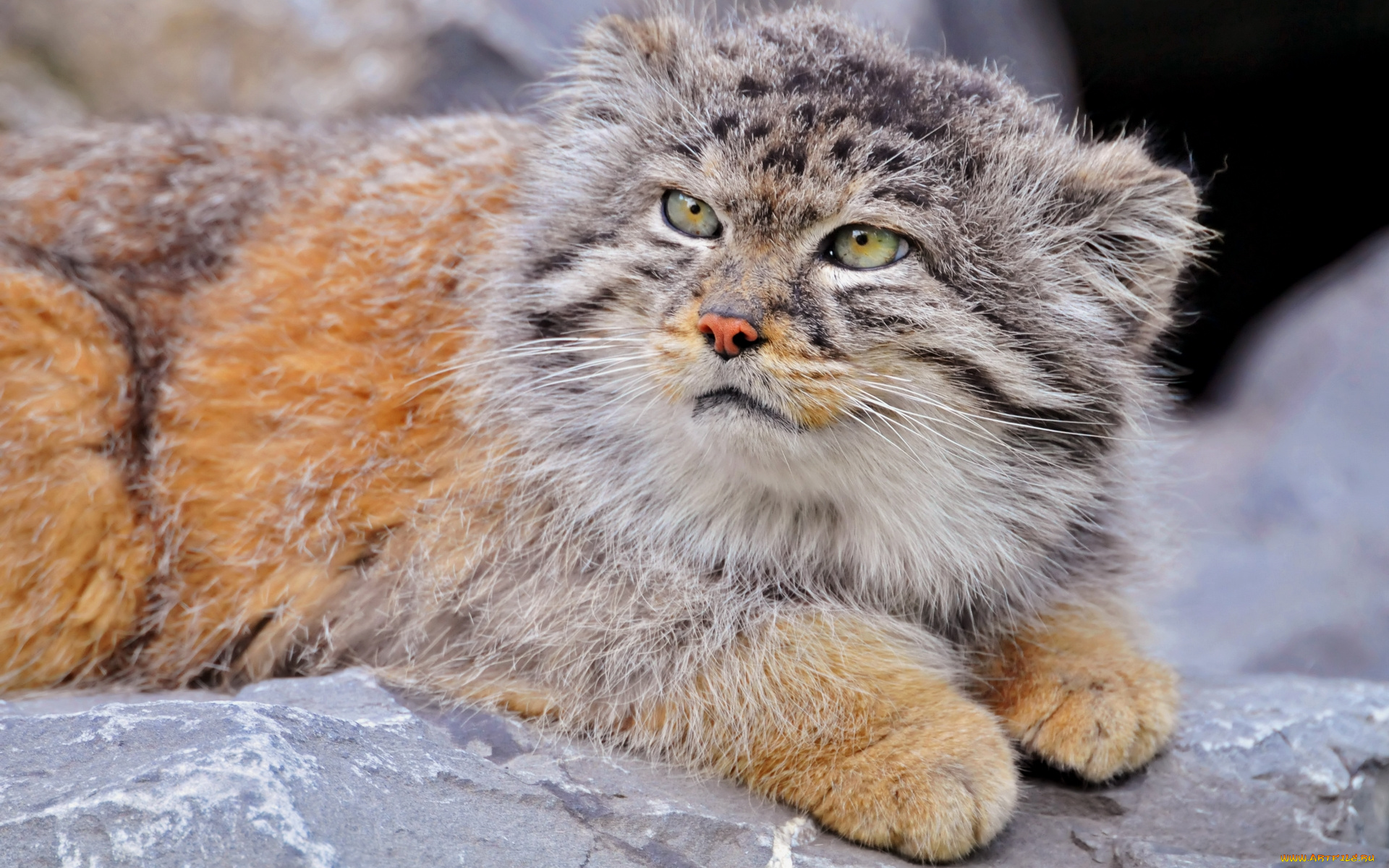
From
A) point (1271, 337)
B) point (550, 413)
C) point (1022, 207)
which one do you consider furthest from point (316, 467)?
point (1271, 337)

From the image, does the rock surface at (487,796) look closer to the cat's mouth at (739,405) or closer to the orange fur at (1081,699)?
the orange fur at (1081,699)

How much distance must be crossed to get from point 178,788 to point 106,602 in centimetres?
188

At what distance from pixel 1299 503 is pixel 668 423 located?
18.7ft

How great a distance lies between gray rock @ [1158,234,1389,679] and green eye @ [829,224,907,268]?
2319mm

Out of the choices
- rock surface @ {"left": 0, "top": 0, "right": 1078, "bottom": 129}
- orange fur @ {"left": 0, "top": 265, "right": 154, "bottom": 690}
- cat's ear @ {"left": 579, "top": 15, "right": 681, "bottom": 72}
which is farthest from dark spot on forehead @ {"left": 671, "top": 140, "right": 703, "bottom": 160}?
rock surface @ {"left": 0, "top": 0, "right": 1078, "bottom": 129}

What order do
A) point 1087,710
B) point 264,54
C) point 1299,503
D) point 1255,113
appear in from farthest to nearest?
point 1255,113
point 264,54
point 1299,503
point 1087,710

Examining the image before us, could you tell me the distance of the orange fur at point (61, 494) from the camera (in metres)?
4.16

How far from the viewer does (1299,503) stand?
25.2 feet

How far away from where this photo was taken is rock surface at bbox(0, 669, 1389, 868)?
2.69 meters

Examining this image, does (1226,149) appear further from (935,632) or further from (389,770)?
(389,770)

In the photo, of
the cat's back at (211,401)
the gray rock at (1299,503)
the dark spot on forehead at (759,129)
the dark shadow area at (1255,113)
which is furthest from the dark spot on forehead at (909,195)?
Result: the dark shadow area at (1255,113)

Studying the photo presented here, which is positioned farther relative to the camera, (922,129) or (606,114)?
(606,114)

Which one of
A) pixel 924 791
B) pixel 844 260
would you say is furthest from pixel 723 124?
pixel 924 791

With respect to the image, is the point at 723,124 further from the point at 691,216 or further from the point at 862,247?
the point at 862,247
